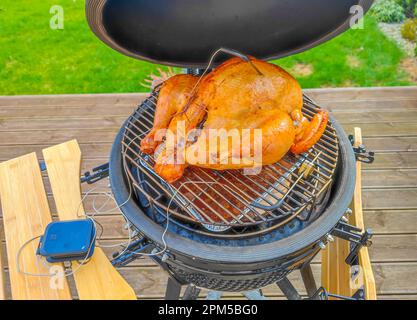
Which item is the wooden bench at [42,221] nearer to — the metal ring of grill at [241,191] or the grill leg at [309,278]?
the metal ring of grill at [241,191]

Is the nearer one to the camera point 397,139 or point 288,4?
point 288,4

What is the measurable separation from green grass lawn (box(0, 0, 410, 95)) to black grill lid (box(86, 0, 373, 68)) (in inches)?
95.2

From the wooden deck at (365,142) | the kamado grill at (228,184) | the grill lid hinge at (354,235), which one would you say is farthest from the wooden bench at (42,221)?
the grill lid hinge at (354,235)

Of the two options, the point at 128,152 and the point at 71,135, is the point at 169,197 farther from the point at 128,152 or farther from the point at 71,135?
the point at 71,135

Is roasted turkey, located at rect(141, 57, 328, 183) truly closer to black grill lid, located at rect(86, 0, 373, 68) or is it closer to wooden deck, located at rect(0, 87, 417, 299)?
black grill lid, located at rect(86, 0, 373, 68)

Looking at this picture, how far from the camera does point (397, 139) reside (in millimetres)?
2902

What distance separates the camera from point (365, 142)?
291 cm

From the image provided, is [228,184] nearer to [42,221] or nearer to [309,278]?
[309,278]

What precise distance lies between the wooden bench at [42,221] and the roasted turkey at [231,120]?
1.60 feet

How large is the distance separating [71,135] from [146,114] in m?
1.70

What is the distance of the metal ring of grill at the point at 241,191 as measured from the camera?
1.19m

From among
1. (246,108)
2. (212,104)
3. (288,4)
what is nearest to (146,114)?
(212,104)

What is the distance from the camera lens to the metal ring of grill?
1.19 meters

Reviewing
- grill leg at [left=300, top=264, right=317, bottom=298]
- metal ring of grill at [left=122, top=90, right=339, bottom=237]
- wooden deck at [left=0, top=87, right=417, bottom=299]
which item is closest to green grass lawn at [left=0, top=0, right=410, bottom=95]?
wooden deck at [left=0, top=87, right=417, bottom=299]
